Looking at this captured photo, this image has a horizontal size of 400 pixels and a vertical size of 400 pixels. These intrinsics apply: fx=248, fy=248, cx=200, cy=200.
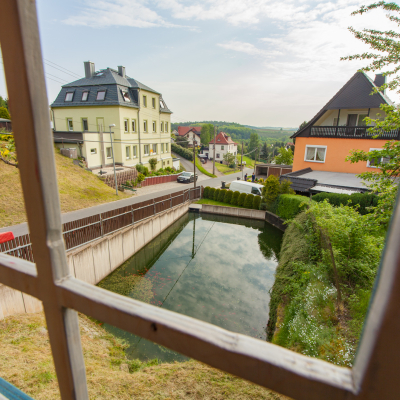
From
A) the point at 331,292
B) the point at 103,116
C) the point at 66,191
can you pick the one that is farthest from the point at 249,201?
the point at 103,116

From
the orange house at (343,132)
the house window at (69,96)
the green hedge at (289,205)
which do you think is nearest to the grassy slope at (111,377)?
the green hedge at (289,205)

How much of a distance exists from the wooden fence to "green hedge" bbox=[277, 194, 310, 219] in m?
7.98

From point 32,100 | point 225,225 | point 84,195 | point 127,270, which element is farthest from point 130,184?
point 32,100

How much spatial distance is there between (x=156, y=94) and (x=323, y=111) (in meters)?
18.8

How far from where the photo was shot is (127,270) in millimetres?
11320

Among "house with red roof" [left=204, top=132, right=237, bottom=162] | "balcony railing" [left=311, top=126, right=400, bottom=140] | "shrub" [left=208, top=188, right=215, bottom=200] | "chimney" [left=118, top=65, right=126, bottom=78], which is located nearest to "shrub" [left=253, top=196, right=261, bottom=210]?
"shrub" [left=208, top=188, right=215, bottom=200]

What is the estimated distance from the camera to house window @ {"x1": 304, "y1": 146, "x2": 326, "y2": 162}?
55.9 ft

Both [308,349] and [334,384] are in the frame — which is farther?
[308,349]

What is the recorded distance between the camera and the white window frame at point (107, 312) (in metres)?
Answer: 0.42

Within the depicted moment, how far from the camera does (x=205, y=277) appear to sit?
10.8 metres

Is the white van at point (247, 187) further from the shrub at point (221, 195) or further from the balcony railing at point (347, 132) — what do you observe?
the balcony railing at point (347, 132)

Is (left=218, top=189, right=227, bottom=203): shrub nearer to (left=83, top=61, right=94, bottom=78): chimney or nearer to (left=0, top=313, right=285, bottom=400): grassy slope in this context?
(left=0, top=313, right=285, bottom=400): grassy slope

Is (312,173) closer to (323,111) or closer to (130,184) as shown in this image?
(323,111)

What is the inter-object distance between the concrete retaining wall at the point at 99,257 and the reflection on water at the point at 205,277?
0.44 meters
